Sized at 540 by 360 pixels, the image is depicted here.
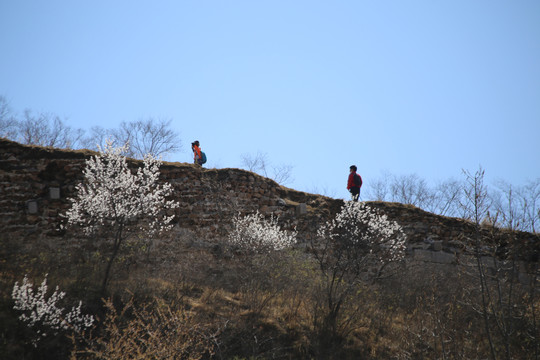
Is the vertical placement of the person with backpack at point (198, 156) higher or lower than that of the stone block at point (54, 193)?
higher

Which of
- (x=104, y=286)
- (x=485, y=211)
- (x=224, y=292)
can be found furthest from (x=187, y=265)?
(x=485, y=211)

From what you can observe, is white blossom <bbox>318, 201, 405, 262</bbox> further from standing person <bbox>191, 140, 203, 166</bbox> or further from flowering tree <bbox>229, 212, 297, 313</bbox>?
standing person <bbox>191, 140, 203, 166</bbox>

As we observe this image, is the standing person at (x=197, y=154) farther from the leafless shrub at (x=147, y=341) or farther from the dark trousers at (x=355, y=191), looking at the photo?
the leafless shrub at (x=147, y=341)

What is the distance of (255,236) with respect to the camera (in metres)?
11.1

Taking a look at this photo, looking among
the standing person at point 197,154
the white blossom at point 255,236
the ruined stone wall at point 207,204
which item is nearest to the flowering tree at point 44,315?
the ruined stone wall at point 207,204

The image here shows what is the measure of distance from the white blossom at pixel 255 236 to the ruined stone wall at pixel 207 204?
26.4 inches

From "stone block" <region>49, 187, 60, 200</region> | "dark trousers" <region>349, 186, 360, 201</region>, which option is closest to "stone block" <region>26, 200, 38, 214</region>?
"stone block" <region>49, 187, 60, 200</region>

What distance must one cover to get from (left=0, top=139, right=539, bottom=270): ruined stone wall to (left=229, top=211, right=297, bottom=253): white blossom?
2.20 ft

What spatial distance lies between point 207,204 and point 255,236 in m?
2.41

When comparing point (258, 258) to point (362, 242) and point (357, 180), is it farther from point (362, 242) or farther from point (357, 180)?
point (357, 180)

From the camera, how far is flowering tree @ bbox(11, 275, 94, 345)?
6.80 meters

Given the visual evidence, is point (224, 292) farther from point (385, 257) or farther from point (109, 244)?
point (385, 257)

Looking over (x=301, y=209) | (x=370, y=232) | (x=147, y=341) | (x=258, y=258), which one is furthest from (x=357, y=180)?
(x=147, y=341)

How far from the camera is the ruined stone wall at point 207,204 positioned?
10500 millimetres
